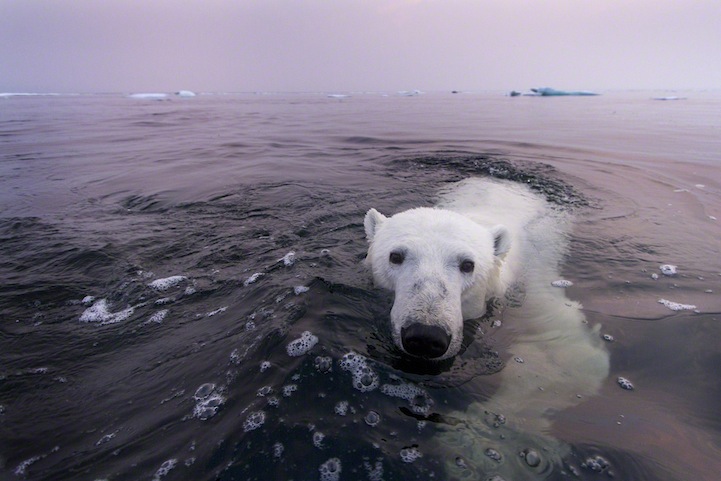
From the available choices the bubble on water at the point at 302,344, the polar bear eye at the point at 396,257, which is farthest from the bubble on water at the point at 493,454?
the polar bear eye at the point at 396,257

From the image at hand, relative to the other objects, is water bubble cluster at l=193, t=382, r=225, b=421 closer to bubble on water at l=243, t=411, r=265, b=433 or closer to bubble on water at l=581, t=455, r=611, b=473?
bubble on water at l=243, t=411, r=265, b=433

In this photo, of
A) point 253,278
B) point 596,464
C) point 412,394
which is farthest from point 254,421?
point 253,278

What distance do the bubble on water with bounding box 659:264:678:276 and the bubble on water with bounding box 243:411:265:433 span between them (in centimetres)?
457

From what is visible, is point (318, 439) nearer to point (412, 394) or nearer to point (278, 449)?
point (278, 449)

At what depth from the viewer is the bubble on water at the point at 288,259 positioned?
456cm

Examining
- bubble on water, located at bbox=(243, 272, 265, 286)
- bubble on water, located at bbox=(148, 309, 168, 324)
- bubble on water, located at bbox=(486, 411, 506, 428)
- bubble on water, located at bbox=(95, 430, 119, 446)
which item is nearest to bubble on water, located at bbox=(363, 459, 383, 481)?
bubble on water, located at bbox=(486, 411, 506, 428)

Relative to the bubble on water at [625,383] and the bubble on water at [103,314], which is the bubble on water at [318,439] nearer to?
the bubble on water at [625,383]

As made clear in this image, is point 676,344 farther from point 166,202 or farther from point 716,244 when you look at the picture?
point 166,202

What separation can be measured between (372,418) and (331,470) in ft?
1.38

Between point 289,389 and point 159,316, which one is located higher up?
point 289,389

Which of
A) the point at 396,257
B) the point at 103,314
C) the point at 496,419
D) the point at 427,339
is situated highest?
the point at 396,257

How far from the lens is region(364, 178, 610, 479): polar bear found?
224 cm

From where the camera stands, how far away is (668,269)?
4430 millimetres

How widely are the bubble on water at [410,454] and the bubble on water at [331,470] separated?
35cm
